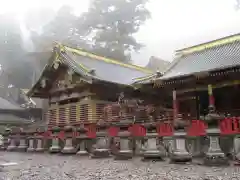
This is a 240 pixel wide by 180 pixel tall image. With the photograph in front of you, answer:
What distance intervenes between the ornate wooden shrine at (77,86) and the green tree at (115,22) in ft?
55.7

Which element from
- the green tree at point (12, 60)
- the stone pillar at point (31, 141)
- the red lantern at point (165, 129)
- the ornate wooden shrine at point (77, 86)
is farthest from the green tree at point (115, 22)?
the red lantern at point (165, 129)

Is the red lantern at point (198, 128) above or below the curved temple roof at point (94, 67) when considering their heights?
below

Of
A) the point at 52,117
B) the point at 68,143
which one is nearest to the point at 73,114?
the point at 52,117

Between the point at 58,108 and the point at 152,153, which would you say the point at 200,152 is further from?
the point at 58,108

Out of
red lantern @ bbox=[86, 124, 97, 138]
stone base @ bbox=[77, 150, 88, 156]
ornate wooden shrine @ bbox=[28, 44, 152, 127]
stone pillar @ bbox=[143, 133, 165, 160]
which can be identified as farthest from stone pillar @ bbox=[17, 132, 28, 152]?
stone pillar @ bbox=[143, 133, 165, 160]

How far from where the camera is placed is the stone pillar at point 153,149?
9.67 metres

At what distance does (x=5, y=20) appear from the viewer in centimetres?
4359

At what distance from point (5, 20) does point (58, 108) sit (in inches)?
1216

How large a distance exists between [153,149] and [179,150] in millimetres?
Answer: 1047

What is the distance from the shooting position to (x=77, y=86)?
17.3 m

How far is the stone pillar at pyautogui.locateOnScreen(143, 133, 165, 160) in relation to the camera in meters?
9.67

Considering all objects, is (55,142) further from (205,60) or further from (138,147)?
(205,60)

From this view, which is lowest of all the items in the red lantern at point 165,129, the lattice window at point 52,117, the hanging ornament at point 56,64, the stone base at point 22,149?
the stone base at point 22,149

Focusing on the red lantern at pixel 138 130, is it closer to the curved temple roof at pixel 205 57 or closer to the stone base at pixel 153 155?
the stone base at pixel 153 155
